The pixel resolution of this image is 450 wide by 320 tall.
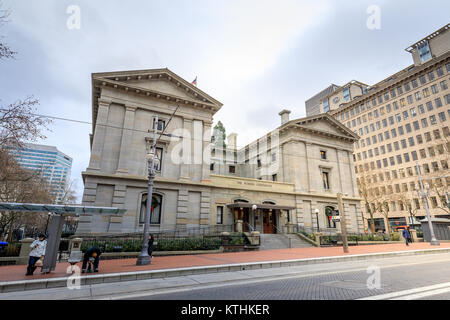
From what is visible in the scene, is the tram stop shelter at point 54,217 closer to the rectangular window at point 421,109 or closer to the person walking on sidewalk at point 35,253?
the person walking on sidewalk at point 35,253

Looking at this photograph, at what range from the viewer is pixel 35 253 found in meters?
9.88

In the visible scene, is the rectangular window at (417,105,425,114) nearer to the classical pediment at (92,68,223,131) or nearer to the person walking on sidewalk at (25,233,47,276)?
the classical pediment at (92,68,223,131)

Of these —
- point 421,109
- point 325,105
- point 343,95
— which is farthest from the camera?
point 325,105

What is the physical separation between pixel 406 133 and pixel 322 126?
113 feet

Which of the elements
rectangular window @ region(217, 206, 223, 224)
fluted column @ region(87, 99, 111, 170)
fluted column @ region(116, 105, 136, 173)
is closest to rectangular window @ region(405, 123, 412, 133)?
rectangular window @ region(217, 206, 223, 224)

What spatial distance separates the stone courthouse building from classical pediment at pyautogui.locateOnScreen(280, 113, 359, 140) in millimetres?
187

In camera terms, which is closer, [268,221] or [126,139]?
[126,139]

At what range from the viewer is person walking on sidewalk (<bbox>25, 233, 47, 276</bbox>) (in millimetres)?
9735

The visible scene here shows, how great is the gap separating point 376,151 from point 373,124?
288 inches

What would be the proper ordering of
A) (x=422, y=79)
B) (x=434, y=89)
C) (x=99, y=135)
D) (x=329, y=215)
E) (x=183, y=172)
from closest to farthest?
1. (x=99, y=135)
2. (x=183, y=172)
3. (x=329, y=215)
4. (x=434, y=89)
5. (x=422, y=79)

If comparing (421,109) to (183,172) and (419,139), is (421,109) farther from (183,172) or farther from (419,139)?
(183,172)

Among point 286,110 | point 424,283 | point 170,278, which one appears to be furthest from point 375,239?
point 170,278

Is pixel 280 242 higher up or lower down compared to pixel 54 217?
lower down

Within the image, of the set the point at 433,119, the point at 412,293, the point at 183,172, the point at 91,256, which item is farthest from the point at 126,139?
the point at 433,119
